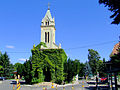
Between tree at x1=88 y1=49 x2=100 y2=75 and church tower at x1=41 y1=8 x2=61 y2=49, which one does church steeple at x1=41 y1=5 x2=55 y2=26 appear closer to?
church tower at x1=41 y1=8 x2=61 y2=49

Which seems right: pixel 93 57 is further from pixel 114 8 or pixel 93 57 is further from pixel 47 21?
pixel 114 8

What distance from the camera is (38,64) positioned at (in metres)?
36.9

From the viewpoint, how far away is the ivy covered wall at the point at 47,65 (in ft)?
119

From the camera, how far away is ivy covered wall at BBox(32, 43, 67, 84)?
119 feet

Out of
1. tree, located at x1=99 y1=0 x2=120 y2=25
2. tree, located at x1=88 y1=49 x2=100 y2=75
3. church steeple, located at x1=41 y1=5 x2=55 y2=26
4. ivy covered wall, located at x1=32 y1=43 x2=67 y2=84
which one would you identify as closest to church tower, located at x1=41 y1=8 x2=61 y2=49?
church steeple, located at x1=41 y1=5 x2=55 y2=26

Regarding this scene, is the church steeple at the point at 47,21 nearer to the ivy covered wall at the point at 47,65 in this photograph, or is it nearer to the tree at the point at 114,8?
the ivy covered wall at the point at 47,65

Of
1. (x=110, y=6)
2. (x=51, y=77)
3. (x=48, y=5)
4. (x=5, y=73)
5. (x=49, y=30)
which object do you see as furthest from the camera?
(x=5, y=73)

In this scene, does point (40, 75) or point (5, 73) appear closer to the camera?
point (40, 75)

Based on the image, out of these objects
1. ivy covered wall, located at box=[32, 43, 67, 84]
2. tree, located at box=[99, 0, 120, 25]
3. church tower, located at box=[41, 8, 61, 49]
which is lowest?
ivy covered wall, located at box=[32, 43, 67, 84]

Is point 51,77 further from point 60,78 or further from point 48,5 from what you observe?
point 48,5

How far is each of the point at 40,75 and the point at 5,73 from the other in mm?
36148

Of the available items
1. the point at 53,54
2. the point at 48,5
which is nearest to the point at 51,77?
the point at 53,54

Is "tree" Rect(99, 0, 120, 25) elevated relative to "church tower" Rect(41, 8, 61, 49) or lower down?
lower down

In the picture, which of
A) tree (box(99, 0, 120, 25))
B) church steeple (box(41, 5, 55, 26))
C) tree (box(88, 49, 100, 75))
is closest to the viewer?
tree (box(99, 0, 120, 25))
